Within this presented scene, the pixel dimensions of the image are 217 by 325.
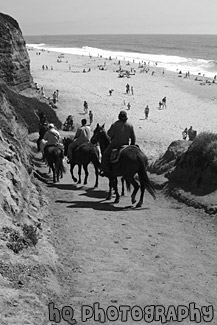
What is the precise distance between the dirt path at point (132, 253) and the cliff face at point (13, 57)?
21.8 meters

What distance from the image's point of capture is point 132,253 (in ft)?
31.7

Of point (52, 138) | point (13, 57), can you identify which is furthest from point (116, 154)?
point (13, 57)

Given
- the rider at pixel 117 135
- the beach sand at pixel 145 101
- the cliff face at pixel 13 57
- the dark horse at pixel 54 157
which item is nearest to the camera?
the rider at pixel 117 135

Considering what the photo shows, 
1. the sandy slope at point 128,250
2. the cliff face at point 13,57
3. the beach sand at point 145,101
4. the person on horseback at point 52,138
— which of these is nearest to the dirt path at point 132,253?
the sandy slope at point 128,250

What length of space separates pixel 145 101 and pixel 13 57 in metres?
23.2

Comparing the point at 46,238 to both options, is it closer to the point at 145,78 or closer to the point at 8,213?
the point at 8,213

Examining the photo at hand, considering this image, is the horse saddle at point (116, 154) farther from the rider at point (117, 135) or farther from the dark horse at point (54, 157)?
the dark horse at point (54, 157)

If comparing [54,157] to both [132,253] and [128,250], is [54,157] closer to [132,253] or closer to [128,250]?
[128,250]

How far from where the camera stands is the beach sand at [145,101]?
36.5 m

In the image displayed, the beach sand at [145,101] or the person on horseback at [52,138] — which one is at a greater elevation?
the person on horseback at [52,138]

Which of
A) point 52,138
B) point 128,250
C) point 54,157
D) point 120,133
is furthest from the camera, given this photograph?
point 52,138

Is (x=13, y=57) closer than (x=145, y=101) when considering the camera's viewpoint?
Yes

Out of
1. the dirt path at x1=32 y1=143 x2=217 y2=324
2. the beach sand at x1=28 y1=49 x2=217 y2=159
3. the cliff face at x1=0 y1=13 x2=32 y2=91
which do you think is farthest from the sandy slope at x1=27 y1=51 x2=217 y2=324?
the cliff face at x1=0 y1=13 x2=32 y2=91

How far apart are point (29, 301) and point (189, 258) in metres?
4.27
